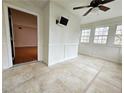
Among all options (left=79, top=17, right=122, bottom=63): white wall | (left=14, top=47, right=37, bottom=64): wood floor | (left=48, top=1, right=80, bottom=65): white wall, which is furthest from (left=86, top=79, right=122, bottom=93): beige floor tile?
(left=14, top=47, right=37, bottom=64): wood floor

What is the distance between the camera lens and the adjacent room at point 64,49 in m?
1.80

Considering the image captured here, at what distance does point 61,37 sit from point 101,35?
2.93 m

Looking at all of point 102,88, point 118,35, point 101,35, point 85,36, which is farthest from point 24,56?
point 118,35

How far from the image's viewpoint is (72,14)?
369 centimetres

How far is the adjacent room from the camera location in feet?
5.90

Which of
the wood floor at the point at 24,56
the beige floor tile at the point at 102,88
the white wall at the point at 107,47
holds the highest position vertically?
the white wall at the point at 107,47

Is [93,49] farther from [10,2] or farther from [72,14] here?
[10,2]

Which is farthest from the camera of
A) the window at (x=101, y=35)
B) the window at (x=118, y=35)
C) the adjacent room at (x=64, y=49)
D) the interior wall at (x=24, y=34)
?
the interior wall at (x=24, y=34)

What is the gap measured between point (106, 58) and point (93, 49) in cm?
99

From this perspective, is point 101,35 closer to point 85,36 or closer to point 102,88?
point 85,36

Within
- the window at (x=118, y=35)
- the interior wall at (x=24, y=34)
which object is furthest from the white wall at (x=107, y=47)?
the interior wall at (x=24, y=34)

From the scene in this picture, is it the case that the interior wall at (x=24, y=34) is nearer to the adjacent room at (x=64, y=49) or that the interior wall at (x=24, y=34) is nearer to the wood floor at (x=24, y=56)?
the wood floor at (x=24, y=56)

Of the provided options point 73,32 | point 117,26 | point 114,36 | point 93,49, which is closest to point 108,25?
point 117,26

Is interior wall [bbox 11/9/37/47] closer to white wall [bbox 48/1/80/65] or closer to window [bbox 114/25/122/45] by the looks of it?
white wall [bbox 48/1/80/65]
